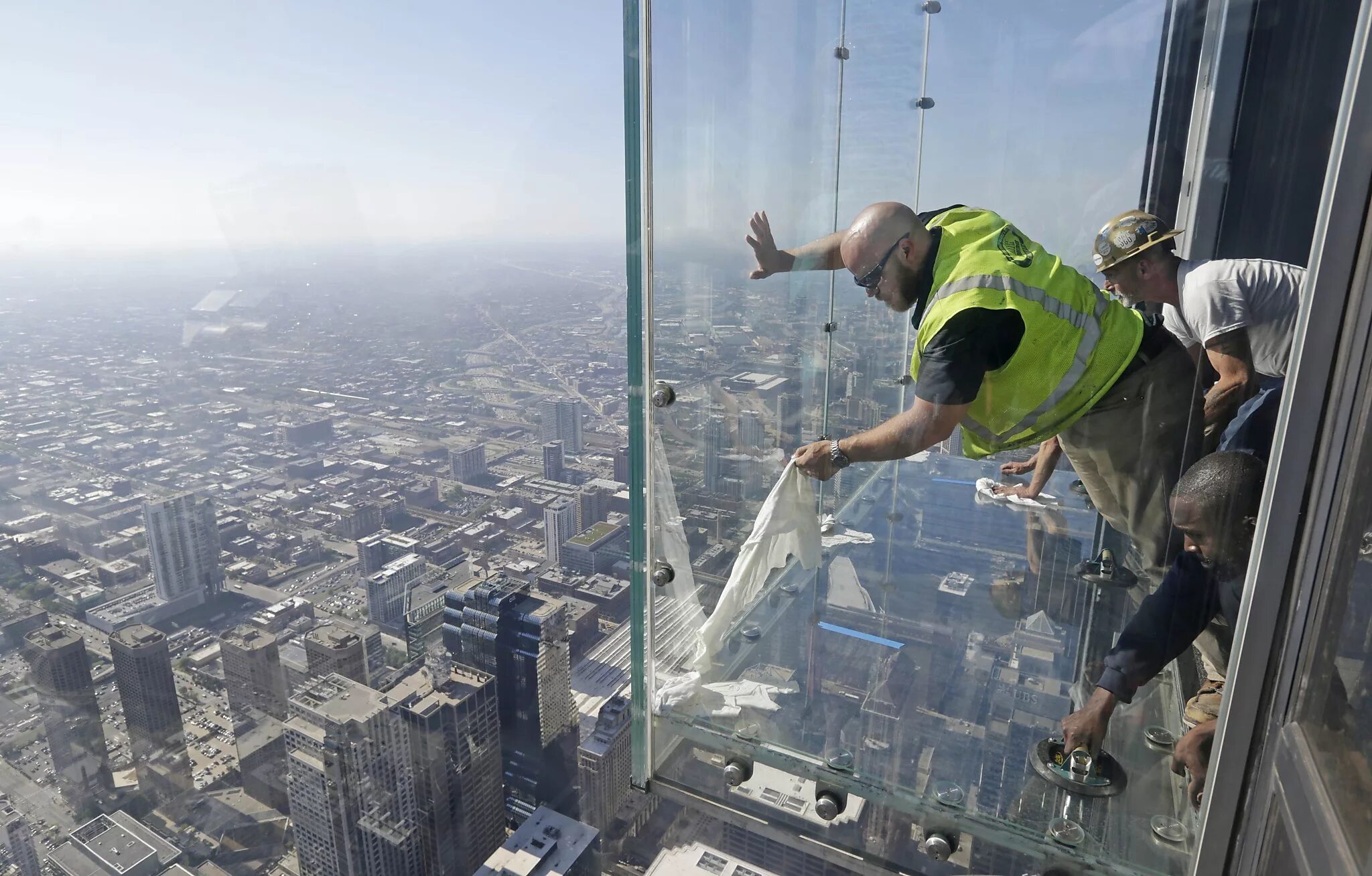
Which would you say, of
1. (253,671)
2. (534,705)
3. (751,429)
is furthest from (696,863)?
(253,671)

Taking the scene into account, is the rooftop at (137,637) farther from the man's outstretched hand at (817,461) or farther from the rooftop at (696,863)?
the man's outstretched hand at (817,461)

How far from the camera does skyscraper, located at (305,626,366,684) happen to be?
5.93 meters

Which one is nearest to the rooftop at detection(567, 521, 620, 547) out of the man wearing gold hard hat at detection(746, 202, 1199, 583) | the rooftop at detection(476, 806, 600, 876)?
the rooftop at detection(476, 806, 600, 876)

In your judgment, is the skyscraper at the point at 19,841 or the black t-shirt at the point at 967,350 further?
the skyscraper at the point at 19,841

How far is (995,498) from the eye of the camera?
1.45 meters

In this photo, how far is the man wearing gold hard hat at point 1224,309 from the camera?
3.03ft

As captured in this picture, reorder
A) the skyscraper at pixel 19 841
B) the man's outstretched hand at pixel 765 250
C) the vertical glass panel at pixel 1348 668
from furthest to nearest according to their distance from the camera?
the skyscraper at pixel 19 841
the man's outstretched hand at pixel 765 250
the vertical glass panel at pixel 1348 668

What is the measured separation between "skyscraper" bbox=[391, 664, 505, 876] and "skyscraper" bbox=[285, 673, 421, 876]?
0.09 m

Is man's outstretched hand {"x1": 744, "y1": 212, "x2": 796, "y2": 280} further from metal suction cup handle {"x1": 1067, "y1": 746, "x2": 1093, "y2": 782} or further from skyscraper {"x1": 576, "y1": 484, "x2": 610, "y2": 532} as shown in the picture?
skyscraper {"x1": 576, "y1": 484, "x2": 610, "y2": 532}

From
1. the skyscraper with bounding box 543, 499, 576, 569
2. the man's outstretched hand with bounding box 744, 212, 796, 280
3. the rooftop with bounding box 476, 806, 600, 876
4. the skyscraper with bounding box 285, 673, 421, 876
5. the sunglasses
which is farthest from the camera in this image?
the skyscraper with bounding box 543, 499, 576, 569

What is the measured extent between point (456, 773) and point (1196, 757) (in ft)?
18.1

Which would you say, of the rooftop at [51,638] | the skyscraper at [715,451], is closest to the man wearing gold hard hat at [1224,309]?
the skyscraper at [715,451]

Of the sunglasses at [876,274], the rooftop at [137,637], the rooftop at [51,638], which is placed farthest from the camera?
the rooftop at [137,637]

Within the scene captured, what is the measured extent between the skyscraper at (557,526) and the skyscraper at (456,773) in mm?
1503
